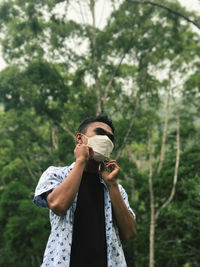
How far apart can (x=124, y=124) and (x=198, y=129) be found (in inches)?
157

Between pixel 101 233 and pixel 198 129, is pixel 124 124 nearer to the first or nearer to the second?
pixel 198 129

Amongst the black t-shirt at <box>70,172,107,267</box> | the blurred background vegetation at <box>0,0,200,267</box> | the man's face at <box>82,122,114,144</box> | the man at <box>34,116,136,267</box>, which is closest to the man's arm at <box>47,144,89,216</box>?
the man at <box>34,116,136,267</box>

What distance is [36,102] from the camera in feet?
43.4

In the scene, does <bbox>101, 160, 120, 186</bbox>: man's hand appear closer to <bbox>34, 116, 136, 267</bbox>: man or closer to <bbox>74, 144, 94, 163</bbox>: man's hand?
<bbox>34, 116, 136, 267</bbox>: man

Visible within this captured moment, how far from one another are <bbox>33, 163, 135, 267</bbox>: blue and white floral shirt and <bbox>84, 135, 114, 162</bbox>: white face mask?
0.23 m

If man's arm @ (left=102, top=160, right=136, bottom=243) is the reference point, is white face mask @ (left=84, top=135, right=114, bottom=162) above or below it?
above

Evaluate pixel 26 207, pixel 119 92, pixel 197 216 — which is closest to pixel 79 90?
pixel 119 92

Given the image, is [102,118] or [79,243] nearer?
[79,243]

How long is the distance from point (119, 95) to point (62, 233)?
42.9 ft

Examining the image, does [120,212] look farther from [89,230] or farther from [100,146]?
[100,146]

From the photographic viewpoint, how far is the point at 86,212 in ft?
5.87

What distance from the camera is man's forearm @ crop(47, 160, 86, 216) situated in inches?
65.5

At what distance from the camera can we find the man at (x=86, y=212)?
1664 mm

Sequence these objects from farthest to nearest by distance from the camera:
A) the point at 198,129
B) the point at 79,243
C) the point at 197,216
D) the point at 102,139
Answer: the point at 198,129 < the point at 197,216 < the point at 102,139 < the point at 79,243
